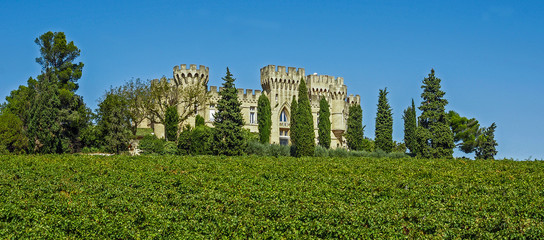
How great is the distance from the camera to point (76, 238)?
15.3 m

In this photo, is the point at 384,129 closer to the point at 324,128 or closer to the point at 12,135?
the point at 324,128

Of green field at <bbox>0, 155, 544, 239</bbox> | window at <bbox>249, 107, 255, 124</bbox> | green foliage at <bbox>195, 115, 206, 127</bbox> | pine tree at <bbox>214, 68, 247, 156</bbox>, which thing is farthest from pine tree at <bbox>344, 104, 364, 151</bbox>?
green field at <bbox>0, 155, 544, 239</bbox>

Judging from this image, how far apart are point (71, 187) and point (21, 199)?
216cm

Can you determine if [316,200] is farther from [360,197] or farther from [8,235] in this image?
[8,235]

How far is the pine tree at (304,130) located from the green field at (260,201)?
13.8 metres

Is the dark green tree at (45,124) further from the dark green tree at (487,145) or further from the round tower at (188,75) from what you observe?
the dark green tree at (487,145)

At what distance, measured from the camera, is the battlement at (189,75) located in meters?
50.9

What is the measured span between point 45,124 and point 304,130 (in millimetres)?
17477

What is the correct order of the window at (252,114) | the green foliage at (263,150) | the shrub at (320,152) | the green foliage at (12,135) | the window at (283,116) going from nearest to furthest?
the green foliage at (12,135), the green foliage at (263,150), the shrub at (320,152), the window at (252,114), the window at (283,116)

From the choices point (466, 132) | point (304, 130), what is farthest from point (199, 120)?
point (466, 132)

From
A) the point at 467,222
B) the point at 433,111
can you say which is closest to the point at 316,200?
the point at 467,222

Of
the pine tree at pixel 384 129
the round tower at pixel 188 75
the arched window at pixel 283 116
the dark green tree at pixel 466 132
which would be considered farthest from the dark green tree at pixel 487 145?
the round tower at pixel 188 75

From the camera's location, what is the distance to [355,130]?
51.1m

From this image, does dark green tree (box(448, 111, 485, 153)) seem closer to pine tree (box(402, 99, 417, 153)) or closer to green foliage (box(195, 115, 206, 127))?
pine tree (box(402, 99, 417, 153))
